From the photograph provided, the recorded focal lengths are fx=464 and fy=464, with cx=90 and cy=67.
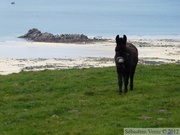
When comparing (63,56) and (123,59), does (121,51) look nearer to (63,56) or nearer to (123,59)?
(123,59)

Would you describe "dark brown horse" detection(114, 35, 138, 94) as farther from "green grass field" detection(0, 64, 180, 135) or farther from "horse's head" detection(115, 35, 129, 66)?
"green grass field" detection(0, 64, 180, 135)

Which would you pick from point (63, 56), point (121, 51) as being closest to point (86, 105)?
point (121, 51)

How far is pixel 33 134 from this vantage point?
15.9 meters

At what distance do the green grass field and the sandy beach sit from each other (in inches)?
855

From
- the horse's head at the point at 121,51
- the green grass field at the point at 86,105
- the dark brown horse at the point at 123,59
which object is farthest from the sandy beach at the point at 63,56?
the horse's head at the point at 121,51

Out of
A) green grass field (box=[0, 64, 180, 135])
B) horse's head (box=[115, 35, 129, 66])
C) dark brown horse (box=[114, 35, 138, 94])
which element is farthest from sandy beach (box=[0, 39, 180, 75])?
horse's head (box=[115, 35, 129, 66])

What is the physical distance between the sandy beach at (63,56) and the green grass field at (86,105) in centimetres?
2171

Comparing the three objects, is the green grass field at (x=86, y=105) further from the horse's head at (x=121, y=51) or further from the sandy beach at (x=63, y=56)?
the sandy beach at (x=63, y=56)

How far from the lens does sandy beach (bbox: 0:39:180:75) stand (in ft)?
177

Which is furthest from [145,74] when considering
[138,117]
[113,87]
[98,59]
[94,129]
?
[98,59]

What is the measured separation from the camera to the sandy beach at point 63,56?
2120 inches

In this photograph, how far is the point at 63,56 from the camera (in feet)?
215

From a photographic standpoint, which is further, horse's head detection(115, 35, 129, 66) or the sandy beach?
the sandy beach

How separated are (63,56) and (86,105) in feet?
149
